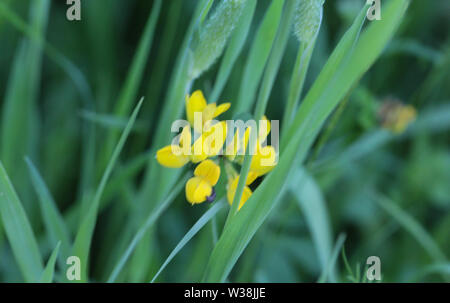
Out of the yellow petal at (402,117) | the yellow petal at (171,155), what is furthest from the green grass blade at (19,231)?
the yellow petal at (402,117)

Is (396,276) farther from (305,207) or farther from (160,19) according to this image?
(160,19)

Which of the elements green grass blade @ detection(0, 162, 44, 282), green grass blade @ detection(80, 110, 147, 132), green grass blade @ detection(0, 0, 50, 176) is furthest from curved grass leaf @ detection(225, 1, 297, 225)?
green grass blade @ detection(0, 0, 50, 176)

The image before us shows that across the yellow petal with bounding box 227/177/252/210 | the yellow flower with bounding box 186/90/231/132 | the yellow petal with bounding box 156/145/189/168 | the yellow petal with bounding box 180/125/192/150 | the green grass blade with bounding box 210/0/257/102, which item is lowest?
the yellow petal with bounding box 227/177/252/210

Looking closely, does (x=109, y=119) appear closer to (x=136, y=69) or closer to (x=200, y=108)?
(x=136, y=69)

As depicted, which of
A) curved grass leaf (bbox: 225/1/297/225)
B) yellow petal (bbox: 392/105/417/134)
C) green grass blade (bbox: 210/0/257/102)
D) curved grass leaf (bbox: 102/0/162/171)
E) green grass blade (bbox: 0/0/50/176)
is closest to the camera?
curved grass leaf (bbox: 225/1/297/225)

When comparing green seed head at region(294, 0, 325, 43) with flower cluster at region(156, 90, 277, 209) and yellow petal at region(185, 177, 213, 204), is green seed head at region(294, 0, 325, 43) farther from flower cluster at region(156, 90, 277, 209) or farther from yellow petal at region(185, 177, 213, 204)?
yellow petal at region(185, 177, 213, 204)

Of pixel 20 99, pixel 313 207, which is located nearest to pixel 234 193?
pixel 313 207
